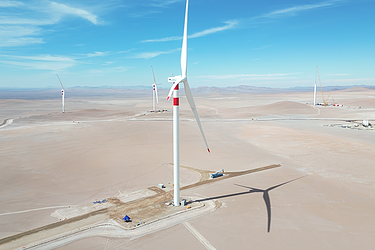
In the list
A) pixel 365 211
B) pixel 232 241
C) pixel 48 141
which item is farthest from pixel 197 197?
pixel 48 141

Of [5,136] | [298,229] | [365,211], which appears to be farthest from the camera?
[5,136]

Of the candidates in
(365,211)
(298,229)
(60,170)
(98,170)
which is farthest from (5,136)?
(365,211)

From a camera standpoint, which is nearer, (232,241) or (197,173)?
(232,241)

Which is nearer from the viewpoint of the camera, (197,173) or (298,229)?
(298,229)

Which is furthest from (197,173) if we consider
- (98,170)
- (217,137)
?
(217,137)

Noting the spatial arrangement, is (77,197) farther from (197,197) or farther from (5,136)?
(5,136)

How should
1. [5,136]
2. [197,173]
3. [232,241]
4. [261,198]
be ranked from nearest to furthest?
[232,241] → [261,198] → [197,173] → [5,136]

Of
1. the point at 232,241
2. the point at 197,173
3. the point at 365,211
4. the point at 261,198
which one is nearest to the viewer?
the point at 232,241

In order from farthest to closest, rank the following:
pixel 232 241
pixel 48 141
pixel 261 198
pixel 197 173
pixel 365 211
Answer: pixel 48 141 → pixel 197 173 → pixel 261 198 → pixel 365 211 → pixel 232 241

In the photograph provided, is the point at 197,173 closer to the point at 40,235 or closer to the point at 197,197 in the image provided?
the point at 197,197
